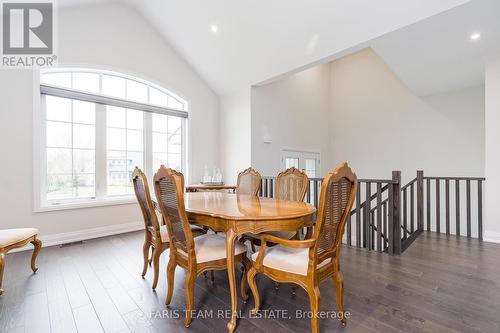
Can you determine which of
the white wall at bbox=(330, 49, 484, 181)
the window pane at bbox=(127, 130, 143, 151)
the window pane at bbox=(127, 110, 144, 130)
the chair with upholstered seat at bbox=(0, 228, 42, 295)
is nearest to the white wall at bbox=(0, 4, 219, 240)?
the window pane at bbox=(127, 110, 144, 130)

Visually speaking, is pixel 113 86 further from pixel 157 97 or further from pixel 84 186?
pixel 84 186

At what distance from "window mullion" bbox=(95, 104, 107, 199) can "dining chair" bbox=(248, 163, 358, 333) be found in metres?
3.35

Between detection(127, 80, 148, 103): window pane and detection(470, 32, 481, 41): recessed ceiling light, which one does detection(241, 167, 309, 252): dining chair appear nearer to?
detection(470, 32, 481, 41): recessed ceiling light

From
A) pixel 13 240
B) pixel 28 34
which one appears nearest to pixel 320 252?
pixel 13 240

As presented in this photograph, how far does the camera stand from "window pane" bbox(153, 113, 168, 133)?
4566 millimetres

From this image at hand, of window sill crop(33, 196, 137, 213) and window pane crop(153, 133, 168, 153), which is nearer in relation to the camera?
window sill crop(33, 196, 137, 213)

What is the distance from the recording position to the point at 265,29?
11.5 ft

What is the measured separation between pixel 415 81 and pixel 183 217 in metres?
4.78

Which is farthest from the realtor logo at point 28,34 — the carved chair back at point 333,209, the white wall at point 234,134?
the carved chair back at point 333,209

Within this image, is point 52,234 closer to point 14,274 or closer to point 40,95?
point 14,274

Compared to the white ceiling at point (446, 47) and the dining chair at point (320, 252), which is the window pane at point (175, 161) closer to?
the dining chair at point (320, 252)

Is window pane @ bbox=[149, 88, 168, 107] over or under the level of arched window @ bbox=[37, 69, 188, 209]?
over

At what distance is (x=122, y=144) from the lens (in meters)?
4.17

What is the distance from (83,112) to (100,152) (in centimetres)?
67
